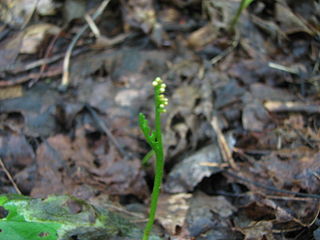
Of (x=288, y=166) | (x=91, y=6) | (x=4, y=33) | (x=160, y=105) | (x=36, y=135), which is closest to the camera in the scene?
(x=160, y=105)

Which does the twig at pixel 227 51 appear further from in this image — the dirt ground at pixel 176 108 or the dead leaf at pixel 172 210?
the dead leaf at pixel 172 210

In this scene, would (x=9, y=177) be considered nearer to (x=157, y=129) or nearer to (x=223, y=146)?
(x=157, y=129)

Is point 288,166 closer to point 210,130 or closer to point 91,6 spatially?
point 210,130

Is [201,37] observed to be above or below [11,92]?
below

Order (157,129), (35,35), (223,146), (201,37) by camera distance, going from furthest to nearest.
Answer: (201,37) → (35,35) → (223,146) → (157,129)

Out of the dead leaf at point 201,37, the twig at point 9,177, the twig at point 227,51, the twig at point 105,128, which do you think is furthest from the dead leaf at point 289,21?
the twig at point 9,177

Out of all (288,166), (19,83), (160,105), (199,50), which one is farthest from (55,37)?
(288,166)

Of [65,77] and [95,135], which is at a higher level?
[65,77]

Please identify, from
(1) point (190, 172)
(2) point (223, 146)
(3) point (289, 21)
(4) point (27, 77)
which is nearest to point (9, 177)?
(4) point (27, 77)
